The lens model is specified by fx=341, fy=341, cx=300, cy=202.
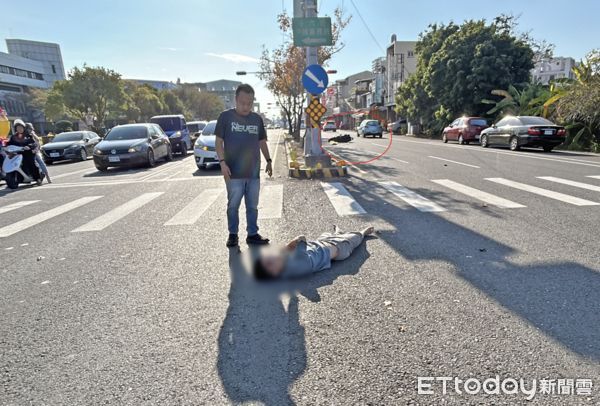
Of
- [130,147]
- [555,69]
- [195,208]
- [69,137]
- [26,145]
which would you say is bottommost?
[195,208]

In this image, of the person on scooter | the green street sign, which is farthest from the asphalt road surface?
the green street sign

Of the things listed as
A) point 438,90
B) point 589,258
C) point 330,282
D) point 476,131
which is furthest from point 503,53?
point 330,282

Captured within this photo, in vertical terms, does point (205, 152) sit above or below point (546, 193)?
above

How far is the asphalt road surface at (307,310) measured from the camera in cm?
202

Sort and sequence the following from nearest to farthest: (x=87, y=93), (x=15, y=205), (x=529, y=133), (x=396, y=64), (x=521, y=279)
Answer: (x=521, y=279), (x=15, y=205), (x=529, y=133), (x=87, y=93), (x=396, y=64)

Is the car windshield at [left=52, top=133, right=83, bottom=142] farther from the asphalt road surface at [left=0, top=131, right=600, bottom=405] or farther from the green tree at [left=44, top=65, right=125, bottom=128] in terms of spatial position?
the green tree at [left=44, top=65, right=125, bottom=128]

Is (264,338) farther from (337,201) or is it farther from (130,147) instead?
(130,147)

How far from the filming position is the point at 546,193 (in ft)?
21.7

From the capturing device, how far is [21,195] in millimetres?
8656

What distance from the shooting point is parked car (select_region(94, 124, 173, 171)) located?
1191 cm

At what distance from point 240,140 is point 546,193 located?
6059 mm

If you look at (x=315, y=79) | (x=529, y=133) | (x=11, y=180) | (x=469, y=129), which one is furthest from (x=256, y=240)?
(x=469, y=129)

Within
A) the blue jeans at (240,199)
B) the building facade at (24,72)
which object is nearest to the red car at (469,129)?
the blue jeans at (240,199)

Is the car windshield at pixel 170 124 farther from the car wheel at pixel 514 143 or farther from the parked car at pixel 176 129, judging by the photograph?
the car wheel at pixel 514 143
